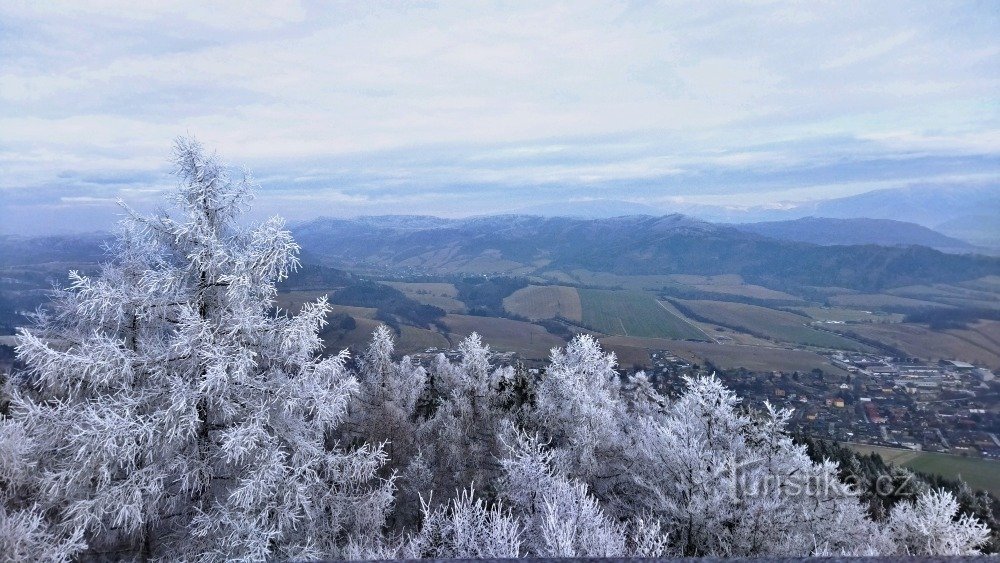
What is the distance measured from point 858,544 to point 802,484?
51.5 inches

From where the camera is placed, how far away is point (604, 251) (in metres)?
71.8

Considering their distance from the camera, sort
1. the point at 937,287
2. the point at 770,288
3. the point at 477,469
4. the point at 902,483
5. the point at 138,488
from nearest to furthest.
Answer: the point at 138,488 < the point at 937,287 < the point at 902,483 < the point at 477,469 < the point at 770,288

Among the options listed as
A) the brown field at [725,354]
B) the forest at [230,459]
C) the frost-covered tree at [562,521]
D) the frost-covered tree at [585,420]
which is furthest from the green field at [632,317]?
the frost-covered tree at [562,521]

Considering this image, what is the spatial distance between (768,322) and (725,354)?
23.1ft

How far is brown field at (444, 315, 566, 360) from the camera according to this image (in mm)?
26827

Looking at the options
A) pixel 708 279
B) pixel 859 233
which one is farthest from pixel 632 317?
pixel 708 279

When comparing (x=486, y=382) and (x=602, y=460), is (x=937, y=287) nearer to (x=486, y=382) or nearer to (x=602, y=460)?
(x=602, y=460)

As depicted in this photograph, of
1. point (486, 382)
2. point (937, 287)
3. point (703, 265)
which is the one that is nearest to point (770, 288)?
point (703, 265)

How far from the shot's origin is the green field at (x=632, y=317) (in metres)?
32.4

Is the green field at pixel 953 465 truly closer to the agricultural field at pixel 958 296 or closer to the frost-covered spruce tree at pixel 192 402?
the agricultural field at pixel 958 296

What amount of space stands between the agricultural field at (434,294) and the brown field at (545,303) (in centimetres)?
447

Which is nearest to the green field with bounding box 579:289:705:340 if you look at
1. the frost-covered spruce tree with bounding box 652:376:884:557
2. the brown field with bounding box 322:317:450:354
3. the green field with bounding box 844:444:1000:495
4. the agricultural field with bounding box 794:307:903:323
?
the agricultural field with bounding box 794:307:903:323

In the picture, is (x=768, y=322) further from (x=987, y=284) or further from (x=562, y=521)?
(x=562, y=521)

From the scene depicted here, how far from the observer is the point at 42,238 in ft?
58.2
